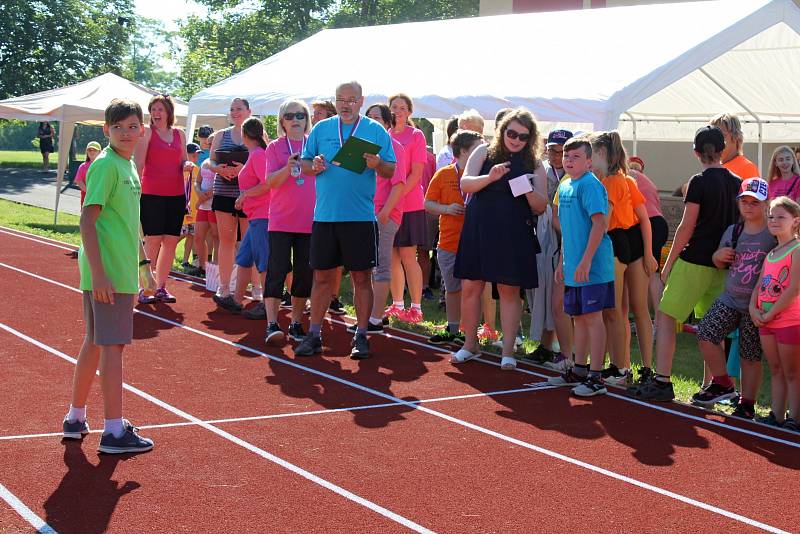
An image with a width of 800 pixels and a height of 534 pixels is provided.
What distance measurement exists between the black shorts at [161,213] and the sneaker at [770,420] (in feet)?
20.0

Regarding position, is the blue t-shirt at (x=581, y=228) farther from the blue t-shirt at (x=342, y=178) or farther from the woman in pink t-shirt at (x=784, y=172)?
the woman in pink t-shirt at (x=784, y=172)

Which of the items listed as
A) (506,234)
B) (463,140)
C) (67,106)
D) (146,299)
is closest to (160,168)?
(146,299)

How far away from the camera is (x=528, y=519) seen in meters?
4.71

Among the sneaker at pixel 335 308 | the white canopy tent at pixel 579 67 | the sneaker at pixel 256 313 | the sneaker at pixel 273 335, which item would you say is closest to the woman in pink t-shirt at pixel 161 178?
the sneaker at pixel 256 313

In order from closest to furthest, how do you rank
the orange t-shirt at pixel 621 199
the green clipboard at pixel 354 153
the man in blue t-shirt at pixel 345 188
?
the orange t-shirt at pixel 621 199 < the green clipboard at pixel 354 153 < the man in blue t-shirt at pixel 345 188

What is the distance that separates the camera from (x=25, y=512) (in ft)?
14.8

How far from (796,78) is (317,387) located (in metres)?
10.6

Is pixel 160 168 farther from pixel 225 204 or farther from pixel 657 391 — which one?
pixel 657 391

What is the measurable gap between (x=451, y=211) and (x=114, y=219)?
150 inches

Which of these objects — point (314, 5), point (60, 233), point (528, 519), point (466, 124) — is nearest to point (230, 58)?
point (314, 5)

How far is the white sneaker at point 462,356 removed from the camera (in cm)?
816

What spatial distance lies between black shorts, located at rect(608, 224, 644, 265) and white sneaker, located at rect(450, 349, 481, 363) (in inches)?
56.7

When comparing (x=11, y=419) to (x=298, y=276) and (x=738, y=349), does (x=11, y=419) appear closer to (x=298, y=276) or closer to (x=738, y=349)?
(x=298, y=276)

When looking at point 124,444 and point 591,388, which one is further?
point 591,388
